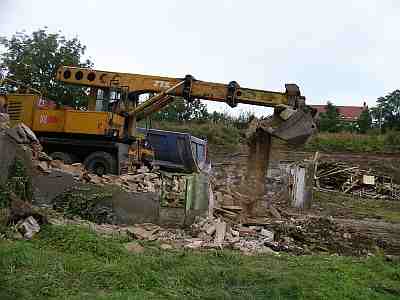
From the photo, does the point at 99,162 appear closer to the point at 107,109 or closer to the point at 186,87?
the point at 107,109

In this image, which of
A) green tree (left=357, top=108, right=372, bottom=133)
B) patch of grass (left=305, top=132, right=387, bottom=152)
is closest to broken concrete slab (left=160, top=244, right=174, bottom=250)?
patch of grass (left=305, top=132, right=387, bottom=152)

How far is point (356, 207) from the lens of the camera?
2020 cm

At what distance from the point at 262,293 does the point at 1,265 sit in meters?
2.83

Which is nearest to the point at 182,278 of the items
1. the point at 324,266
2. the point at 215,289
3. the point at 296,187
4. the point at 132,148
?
the point at 215,289

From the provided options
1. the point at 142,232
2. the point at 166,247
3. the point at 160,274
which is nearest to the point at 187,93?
the point at 142,232

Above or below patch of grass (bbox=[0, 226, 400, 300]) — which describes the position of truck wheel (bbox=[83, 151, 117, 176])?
above

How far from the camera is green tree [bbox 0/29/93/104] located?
81.0 ft

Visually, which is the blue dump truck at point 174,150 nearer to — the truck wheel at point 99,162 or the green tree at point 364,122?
the truck wheel at point 99,162

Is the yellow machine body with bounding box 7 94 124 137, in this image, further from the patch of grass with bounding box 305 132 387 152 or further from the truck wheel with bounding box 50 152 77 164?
the patch of grass with bounding box 305 132 387 152

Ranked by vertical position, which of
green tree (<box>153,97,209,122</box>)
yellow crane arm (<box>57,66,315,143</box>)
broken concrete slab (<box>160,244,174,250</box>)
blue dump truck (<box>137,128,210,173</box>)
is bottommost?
broken concrete slab (<box>160,244,174,250</box>)

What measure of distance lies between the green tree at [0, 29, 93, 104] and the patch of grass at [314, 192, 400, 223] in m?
11.9

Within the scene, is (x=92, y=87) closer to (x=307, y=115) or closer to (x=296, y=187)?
(x=307, y=115)

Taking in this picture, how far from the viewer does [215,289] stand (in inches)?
229

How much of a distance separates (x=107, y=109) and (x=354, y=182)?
15945 millimetres
